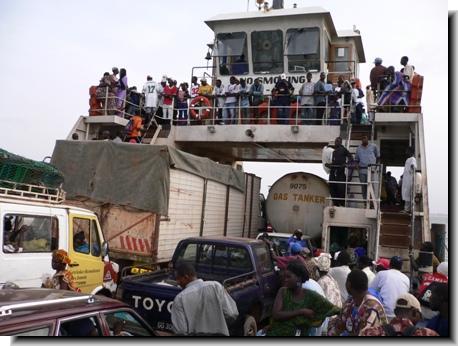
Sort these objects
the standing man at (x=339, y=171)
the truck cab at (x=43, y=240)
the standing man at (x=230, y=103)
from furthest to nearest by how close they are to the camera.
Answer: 1. the standing man at (x=230, y=103)
2. the standing man at (x=339, y=171)
3. the truck cab at (x=43, y=240)

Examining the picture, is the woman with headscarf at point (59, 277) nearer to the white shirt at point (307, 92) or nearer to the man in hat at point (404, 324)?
the man in hat at point (404, 324)

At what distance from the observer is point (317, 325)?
3887mm

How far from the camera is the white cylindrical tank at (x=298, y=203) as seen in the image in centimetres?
1325

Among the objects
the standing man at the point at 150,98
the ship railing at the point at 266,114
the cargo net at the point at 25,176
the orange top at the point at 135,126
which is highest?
the standing man at the point at 150,98

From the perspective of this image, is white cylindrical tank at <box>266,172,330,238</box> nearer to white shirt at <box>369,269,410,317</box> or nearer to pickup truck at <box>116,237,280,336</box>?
pickup truck at <box>116,237,280,336</box>

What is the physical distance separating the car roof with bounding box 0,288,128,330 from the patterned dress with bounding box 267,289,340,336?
1.33m

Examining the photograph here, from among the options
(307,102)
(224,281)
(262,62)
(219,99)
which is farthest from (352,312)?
(262,62)

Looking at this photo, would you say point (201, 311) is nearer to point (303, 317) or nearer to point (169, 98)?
point (303, 317)

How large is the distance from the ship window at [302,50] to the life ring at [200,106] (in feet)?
10.2

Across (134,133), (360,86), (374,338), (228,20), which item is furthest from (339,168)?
(374,338)

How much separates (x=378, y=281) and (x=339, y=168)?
6.31 m

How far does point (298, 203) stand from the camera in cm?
1357

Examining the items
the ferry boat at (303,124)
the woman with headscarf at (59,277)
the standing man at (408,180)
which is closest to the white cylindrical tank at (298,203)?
the ferry boat at (303,124)

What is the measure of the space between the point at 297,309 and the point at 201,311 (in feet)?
2.62
